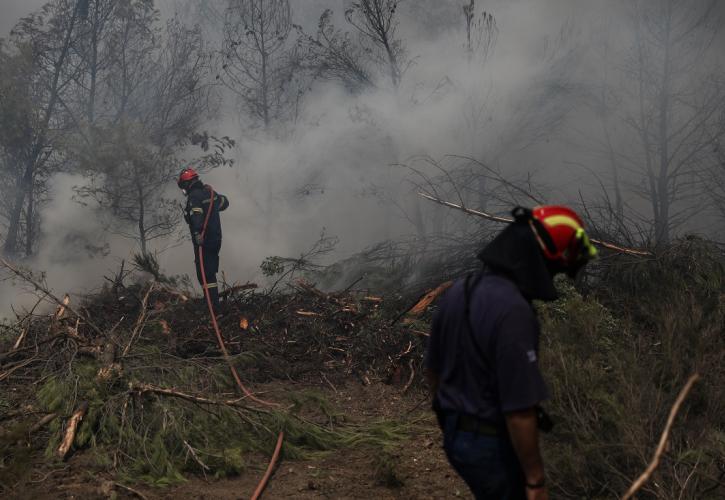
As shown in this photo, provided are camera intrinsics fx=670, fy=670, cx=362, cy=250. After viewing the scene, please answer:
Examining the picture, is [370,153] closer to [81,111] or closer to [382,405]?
[81,111]

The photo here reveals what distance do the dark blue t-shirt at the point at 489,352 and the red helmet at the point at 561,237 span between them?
0.17m

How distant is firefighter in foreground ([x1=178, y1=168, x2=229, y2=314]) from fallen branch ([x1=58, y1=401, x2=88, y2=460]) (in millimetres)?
3779

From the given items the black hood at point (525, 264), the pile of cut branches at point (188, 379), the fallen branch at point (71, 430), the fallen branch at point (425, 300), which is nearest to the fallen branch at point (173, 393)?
the pile of cut branches at point (188, 379)

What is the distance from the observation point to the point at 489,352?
210 cm

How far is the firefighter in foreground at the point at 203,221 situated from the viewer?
27.8 feet

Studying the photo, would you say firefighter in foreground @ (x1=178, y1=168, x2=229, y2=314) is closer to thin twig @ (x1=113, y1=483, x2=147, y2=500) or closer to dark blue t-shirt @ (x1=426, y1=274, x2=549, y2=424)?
thin twig @ (x1=113, y1=483, x2=147, y2=500)

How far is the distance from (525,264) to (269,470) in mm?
2729

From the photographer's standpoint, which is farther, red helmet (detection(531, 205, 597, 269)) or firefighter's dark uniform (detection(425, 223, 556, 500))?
red helmet (detection(531, 205, 597, 269))

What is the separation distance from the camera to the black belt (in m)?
2.13

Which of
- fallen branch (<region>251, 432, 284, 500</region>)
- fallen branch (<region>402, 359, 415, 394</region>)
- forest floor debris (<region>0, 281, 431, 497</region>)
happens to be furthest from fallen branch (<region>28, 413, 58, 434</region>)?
fallen branch (<region>402, 359, 415, 394</region>)

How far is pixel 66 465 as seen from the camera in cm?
427

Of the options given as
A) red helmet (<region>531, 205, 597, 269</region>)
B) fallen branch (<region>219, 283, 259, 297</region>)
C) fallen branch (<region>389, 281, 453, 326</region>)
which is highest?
fallen branch (<region>219, 283, 259, 297</region>)

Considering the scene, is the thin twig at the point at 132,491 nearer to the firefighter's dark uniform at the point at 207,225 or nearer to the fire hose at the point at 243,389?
the fire hose at the point at 243,389

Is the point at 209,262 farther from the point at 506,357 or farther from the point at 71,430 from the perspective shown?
the point at 506,357
